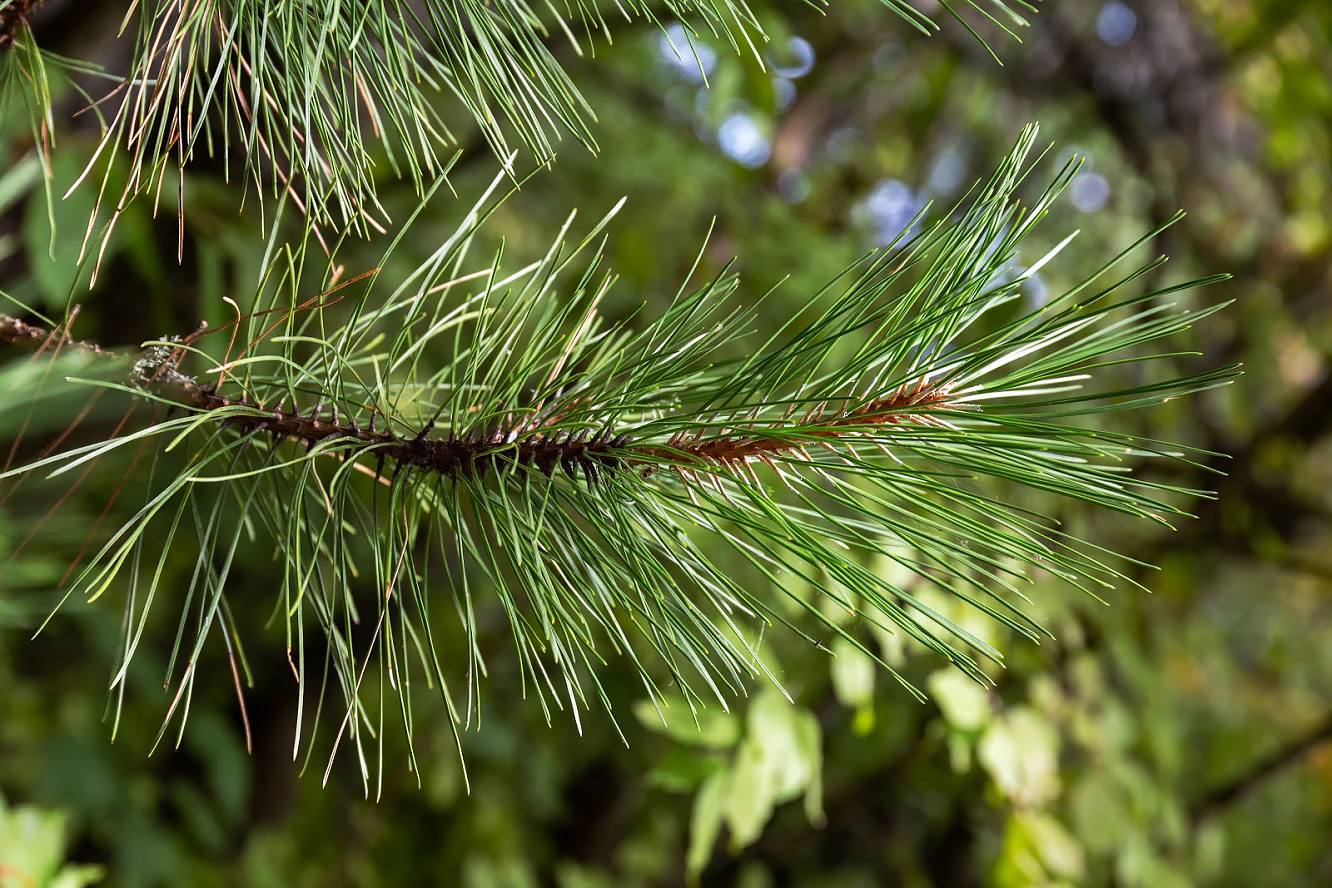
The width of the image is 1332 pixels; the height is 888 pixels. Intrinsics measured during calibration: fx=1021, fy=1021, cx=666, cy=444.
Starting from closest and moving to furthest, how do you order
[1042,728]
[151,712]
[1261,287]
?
1. [1042,728]
2. [151,712]
3. [1261,287]

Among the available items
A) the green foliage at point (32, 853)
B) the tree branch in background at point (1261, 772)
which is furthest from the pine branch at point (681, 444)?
the tree branch in background at point (1261, 772)

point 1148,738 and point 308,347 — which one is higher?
point 1148,738

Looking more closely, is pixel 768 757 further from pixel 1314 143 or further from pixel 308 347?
pixel 1314 143

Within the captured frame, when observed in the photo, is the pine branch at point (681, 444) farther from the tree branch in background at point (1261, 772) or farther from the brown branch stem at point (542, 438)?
the tree branch in background at point (1261, 772)

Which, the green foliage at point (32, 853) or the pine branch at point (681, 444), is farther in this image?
the green foliage at point (32, 853)

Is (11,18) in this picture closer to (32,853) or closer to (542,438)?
(542,438)

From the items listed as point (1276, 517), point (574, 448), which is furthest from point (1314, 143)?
point (574, 448)

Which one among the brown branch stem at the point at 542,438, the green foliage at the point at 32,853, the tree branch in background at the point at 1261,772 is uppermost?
the brown branch stem at the point at 542,438

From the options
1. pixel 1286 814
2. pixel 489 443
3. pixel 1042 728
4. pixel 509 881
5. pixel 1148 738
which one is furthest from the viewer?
pixel 1286 814

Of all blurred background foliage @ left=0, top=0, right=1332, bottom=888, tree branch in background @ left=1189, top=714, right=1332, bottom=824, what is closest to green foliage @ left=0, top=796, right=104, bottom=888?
blurred background foliage @ left=0, top=0, right=1332, bottom=888
